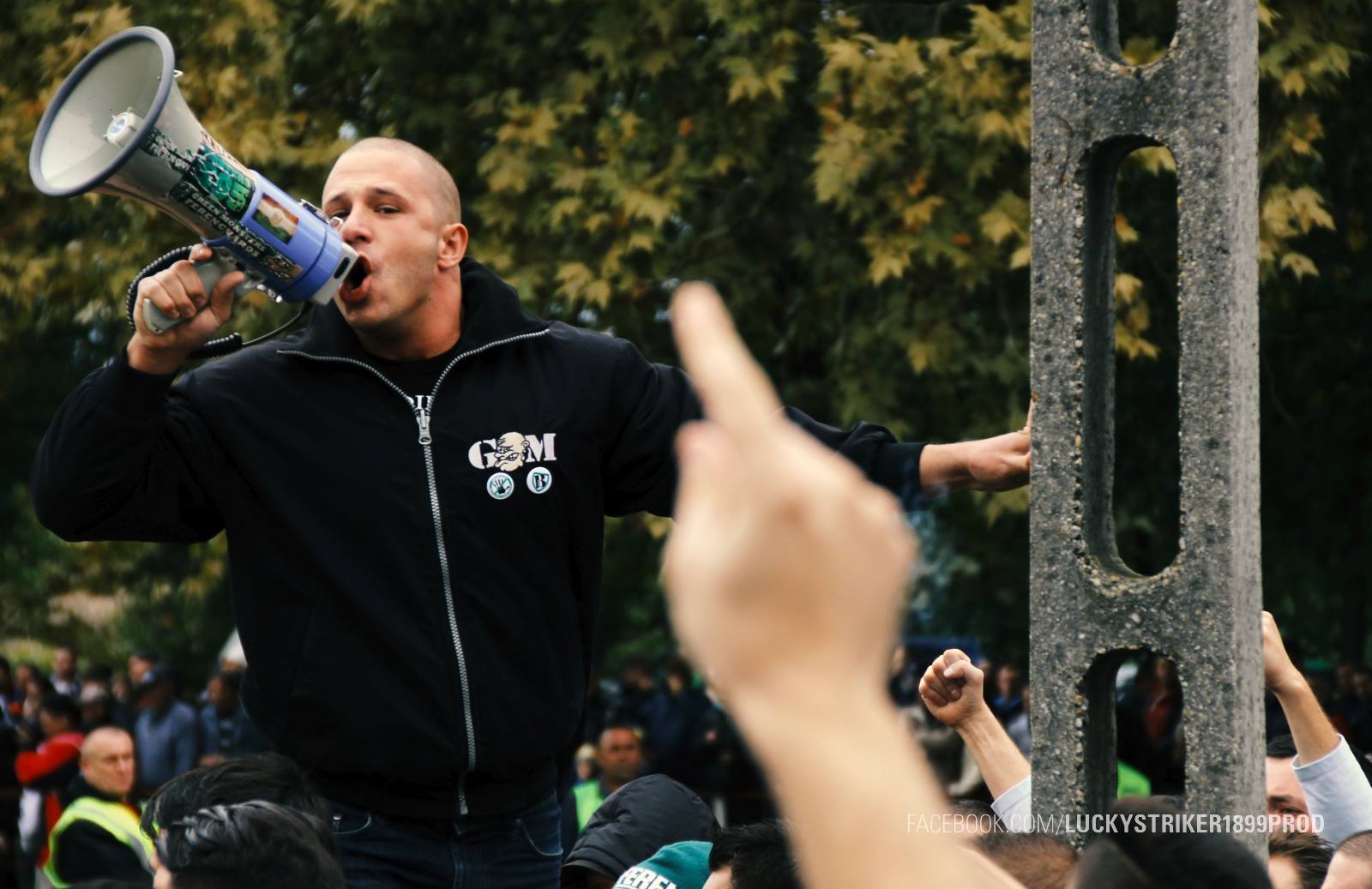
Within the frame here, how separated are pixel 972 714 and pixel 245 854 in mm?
1445

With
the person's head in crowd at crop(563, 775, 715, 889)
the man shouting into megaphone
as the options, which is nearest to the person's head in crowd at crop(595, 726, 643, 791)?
the person's head in crowd at crop(563, 775, 715, 889)

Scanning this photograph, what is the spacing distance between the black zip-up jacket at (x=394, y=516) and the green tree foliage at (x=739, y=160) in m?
5.33

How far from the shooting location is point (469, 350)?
3385 millimetres

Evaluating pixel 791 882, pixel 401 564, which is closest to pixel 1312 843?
pixel 791 882

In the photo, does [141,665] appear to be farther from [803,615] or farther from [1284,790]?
Result: [803,615]

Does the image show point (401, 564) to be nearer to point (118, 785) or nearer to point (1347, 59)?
point (118, 785)

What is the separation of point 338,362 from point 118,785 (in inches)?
195

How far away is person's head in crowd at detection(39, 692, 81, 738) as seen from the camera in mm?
11062

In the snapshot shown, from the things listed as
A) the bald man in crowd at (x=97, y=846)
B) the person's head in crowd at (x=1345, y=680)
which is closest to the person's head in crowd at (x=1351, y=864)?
the bald man in crowd at (x=97, y=846)

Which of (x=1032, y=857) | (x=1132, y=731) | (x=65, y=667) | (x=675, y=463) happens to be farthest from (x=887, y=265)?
(x=65, y=667)

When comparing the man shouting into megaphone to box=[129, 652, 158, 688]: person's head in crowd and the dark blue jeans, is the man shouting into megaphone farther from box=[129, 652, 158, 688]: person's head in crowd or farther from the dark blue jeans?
box=[129, 652, 158, 688]: person's head in crowd

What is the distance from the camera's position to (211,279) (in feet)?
10.3

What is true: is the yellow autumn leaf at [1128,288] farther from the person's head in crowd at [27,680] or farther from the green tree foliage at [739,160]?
the person's head in crowd at [27,680]

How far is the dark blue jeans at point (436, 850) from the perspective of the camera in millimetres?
3205
